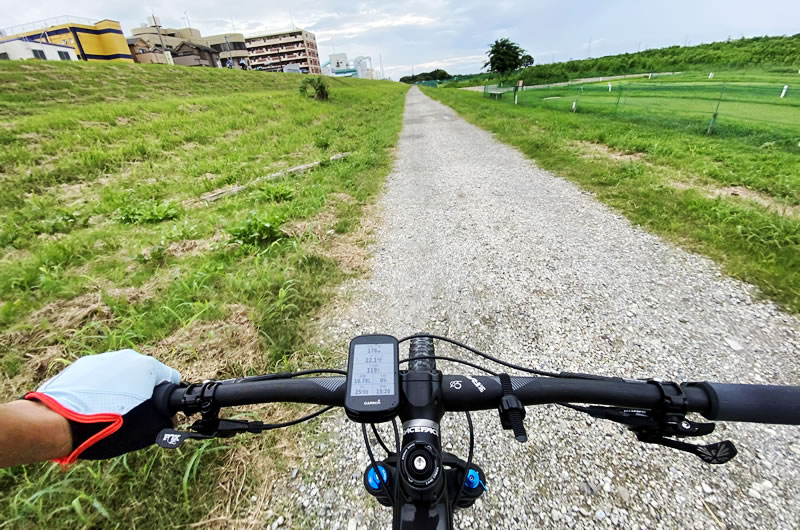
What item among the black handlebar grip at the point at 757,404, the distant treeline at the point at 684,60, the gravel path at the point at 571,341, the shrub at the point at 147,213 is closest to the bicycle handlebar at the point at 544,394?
the black handlebar grip at the point at 757,404

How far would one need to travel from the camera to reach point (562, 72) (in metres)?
26.7

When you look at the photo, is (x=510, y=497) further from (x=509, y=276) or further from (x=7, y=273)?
(x=7, y=273)

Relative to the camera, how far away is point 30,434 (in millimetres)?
744

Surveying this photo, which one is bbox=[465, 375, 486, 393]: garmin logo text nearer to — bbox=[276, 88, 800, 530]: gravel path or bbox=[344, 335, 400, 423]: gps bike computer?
bbox=[344, 335, 400, 423]: gps bike computer

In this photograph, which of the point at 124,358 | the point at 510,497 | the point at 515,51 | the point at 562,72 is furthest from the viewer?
the point at 562,72

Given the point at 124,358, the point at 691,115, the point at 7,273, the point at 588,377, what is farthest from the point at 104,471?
the point at 691,115

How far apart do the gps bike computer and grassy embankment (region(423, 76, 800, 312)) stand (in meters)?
3.99

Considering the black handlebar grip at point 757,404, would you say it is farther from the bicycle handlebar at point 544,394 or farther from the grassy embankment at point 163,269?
the grassy embankment at point 163,269

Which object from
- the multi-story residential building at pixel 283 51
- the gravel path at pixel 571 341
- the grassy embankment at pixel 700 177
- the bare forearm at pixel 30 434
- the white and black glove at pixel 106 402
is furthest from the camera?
the multi-story residential building at pixel 283 51

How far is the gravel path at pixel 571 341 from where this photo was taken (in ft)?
5.65

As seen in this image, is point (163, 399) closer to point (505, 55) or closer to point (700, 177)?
point (700, 177)

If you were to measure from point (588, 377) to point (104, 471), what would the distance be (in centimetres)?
256

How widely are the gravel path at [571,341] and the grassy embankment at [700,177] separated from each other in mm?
371

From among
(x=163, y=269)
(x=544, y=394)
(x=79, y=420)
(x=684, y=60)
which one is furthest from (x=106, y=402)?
(x=684, y=60)
